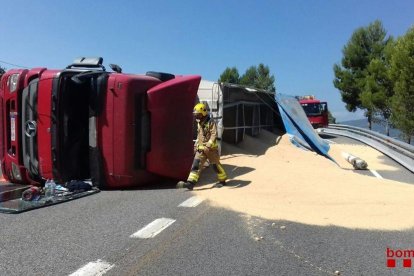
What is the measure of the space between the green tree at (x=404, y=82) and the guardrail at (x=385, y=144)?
6.22 feet

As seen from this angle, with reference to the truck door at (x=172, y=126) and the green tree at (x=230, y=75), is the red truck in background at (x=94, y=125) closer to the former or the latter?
the truck door at (x=172, y=126)

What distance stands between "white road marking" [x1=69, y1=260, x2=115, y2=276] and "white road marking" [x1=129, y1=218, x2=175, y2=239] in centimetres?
90

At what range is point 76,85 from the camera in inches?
313

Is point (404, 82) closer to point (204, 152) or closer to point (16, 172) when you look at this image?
point (204, 152)

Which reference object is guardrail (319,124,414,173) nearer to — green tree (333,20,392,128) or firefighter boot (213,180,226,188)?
firefighter boot (213,180,226,188)

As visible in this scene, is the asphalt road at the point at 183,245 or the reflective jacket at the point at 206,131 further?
the reflective jacket at the point at 206,131

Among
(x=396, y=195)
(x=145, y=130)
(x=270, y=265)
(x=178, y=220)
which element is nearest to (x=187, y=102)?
(x=145, y=130)

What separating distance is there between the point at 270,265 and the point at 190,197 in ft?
11.1

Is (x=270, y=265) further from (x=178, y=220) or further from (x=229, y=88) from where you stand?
(x=229, y=88)

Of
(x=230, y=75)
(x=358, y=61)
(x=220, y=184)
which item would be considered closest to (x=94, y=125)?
(x=220, y=184)

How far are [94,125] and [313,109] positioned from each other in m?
22.7

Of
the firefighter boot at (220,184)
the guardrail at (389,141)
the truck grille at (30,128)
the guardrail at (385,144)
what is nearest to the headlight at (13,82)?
the truck grille at (30,128)

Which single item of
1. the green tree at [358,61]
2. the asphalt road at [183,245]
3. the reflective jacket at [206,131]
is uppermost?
the green tree at [358,61]

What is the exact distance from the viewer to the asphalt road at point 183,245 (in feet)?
12.8
